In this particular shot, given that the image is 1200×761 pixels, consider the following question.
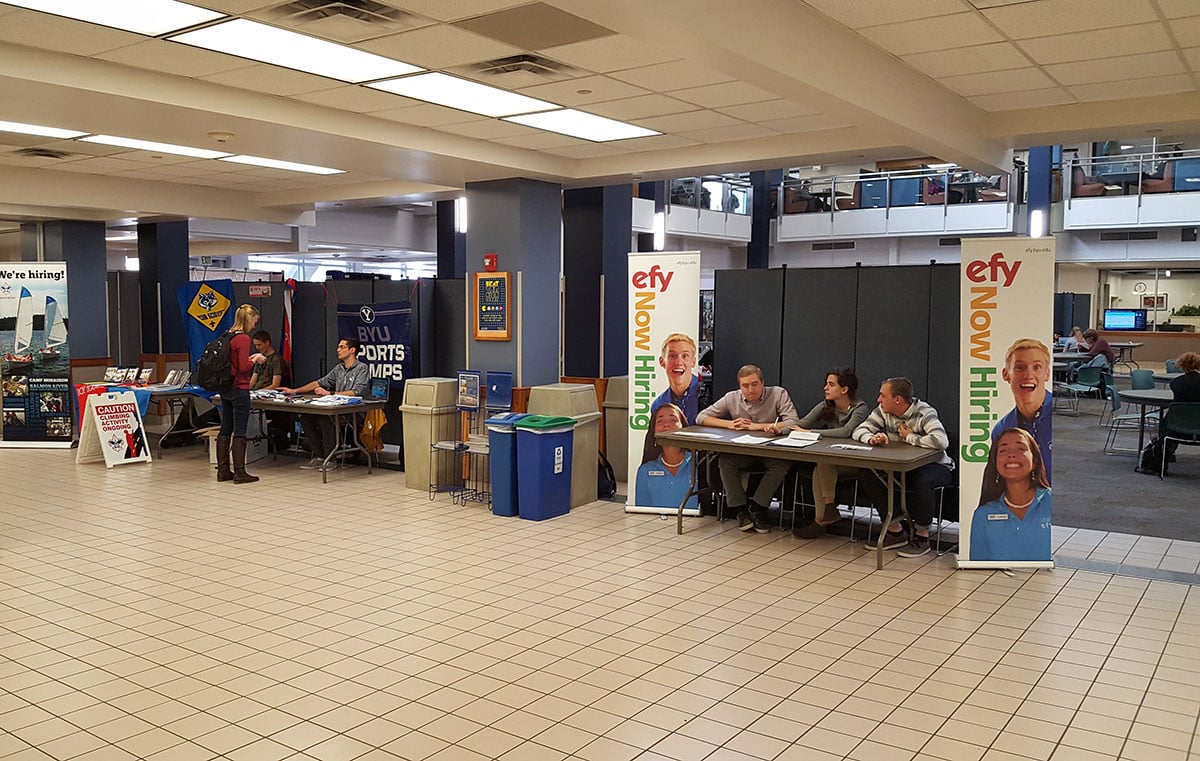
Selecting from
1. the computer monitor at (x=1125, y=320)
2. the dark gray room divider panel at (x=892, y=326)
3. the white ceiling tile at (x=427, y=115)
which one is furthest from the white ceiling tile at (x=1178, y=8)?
the computer monitor at (x=1125, y=320)

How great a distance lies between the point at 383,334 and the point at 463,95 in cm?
419

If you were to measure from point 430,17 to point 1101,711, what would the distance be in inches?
179

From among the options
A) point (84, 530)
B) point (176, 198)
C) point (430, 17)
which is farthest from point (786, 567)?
point (176, 198)

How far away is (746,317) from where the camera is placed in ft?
26.1

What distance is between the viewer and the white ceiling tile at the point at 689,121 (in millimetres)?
6836

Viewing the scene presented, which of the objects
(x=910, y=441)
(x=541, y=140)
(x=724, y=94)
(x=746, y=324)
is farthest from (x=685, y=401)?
(x=724, y=94)

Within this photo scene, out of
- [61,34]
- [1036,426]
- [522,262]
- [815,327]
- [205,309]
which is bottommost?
[1036,426]

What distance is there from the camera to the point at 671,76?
5.70 metres

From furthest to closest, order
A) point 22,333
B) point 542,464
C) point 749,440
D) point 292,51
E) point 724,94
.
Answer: point 22,333 < point 542,464 < point 749,440 < point 724,94 < point 292,51

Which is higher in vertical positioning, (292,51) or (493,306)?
(292,51)

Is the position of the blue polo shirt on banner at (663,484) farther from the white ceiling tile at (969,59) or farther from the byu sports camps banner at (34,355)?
the byu sports camps banner at (34,355)

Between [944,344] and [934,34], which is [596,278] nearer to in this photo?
[944,344]

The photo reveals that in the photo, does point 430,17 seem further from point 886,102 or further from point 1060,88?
point 1060,88

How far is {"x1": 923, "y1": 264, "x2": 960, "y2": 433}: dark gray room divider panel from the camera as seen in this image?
7.02 m
